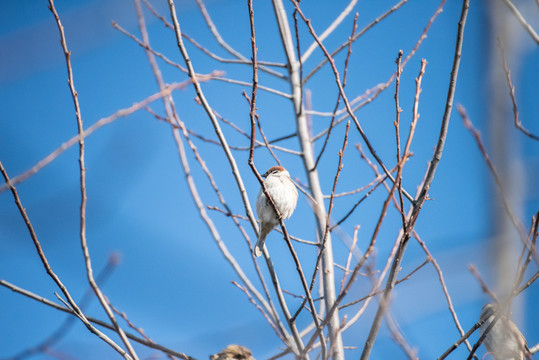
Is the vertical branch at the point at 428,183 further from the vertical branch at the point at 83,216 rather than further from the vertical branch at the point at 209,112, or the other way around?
the vertical branch at the point at 83,216

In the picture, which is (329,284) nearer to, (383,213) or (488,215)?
(383,213)

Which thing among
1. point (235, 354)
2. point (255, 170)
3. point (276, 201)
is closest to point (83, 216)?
point (255, 170)

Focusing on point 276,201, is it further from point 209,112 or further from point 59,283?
point 59,283

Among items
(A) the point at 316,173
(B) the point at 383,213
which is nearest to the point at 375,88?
(A) the point at 316,173

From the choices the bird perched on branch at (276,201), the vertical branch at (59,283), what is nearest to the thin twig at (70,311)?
the vertical branch at (59,283)

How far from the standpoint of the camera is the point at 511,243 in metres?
0.81

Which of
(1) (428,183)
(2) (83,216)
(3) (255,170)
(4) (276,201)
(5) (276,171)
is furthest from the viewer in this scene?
(5) (276,171)

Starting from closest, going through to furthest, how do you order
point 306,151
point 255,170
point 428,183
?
point 428,183 < point 255,170 < point 306,151

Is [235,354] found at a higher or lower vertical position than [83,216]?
lower

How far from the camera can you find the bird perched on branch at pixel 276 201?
4.19m

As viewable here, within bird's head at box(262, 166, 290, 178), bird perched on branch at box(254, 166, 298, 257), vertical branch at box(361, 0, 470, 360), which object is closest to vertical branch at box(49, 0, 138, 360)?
vertical branch at box(361, 0, 470, 360)

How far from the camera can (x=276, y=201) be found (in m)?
4.30

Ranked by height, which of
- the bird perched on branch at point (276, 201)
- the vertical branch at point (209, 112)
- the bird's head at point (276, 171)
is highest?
the bird's head at point (276, 171)

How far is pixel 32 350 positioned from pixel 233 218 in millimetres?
1574
